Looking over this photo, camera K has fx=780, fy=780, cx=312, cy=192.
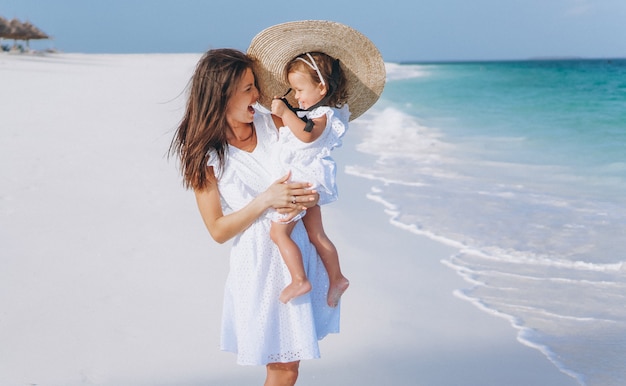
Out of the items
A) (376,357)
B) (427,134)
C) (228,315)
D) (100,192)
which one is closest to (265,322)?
(228,315)

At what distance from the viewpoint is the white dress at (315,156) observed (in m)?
2.21

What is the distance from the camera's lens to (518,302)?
462cm

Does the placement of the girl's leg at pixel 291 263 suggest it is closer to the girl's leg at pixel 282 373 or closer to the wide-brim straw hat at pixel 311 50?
the girl's leg at pixel 282 373

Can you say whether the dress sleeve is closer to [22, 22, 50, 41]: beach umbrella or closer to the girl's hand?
the girl's hand

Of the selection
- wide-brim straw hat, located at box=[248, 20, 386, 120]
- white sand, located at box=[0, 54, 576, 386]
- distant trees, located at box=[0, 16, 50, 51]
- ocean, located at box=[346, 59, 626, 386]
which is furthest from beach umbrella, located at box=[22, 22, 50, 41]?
wide-brim straw hat, located at box=[248, 20, 386, 120]

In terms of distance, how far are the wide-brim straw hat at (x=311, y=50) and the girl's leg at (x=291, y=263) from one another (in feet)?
1.63

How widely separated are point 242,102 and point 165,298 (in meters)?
2.38

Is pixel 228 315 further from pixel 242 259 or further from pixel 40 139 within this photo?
pixel 40 139

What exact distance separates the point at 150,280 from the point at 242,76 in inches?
103

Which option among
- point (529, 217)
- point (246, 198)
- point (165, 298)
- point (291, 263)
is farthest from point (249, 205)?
point (529, 217)

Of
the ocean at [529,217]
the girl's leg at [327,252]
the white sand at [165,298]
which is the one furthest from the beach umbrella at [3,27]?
the girl's leg at [327,252]

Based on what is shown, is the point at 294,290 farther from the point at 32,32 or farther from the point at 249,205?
the point at 32,32

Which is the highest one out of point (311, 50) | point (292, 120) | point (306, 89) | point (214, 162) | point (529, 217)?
point (311, 50)

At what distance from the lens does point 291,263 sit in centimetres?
218
